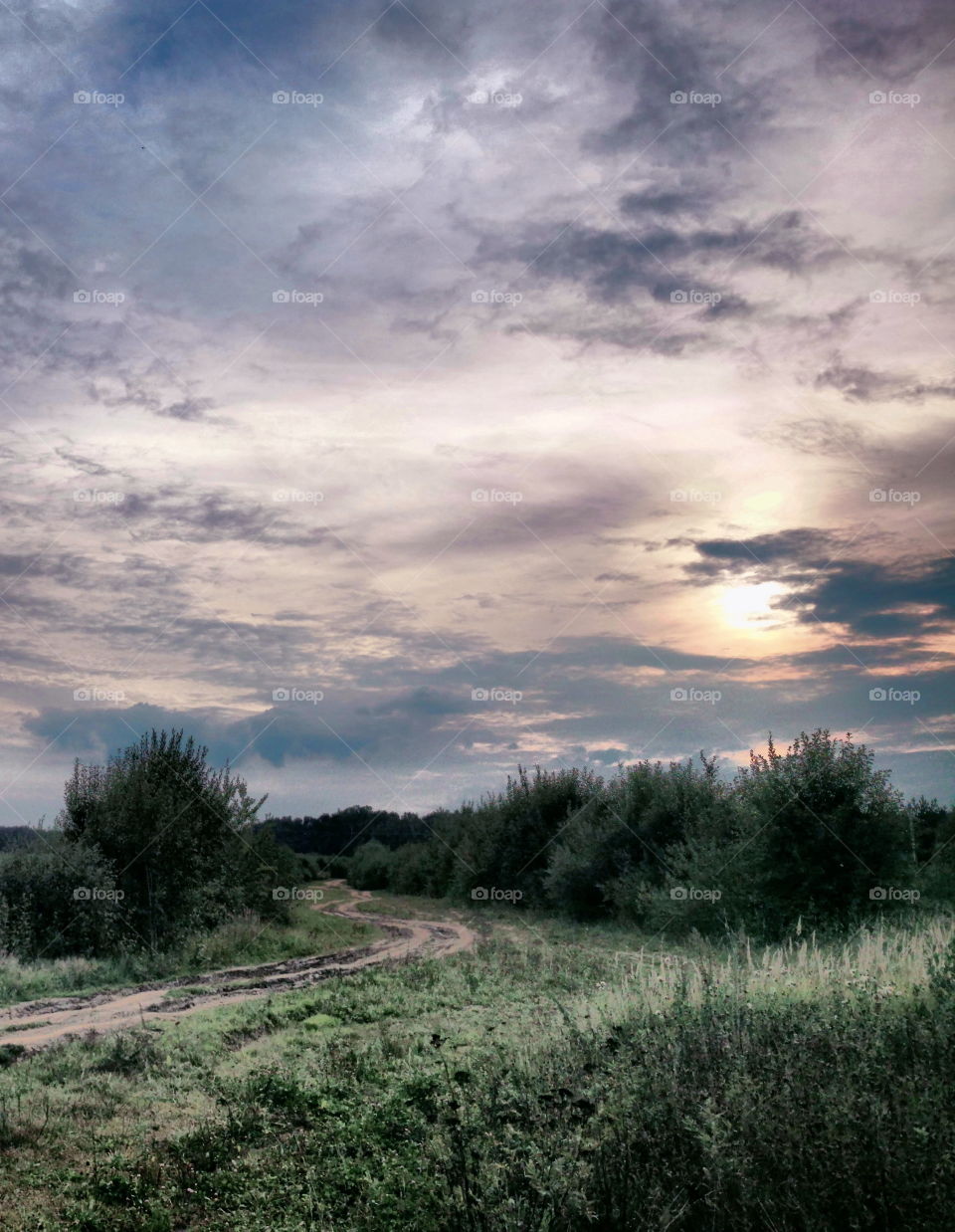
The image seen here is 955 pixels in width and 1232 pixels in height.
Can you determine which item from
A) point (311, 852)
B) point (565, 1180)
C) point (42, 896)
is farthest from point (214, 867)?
point (311, 852)

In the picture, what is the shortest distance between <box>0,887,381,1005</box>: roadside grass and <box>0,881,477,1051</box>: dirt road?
985mm

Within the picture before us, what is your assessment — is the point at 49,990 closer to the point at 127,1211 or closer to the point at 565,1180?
the point at 127,1211

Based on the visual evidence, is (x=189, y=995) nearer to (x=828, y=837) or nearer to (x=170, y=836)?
(x=170, y=836)

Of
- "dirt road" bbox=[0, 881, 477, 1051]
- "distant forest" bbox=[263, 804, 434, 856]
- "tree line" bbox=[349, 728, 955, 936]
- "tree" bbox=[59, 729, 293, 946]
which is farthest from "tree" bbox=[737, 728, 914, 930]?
"distant forest" bbox=[263, 804, 434, 856]

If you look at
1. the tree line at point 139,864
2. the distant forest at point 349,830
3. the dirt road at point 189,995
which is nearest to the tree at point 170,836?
the tree line at point 139,864

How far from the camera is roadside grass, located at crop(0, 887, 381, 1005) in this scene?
2070 cm

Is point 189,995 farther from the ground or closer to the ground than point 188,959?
farther from the ground

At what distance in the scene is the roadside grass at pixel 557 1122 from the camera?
231 inches

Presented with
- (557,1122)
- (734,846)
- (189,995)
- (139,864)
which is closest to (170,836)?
(139,864)

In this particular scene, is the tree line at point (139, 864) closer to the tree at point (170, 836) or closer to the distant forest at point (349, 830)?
the tree at point (170, 836)

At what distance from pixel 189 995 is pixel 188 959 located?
22.8 feet

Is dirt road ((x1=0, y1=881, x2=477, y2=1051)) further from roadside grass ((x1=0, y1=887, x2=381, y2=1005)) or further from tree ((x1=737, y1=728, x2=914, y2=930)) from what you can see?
tree ((x1=737, y1=728, x2=914, y2=930))

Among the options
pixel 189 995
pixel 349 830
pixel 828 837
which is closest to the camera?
pixel 189 995

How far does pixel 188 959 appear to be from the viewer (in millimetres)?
25391
